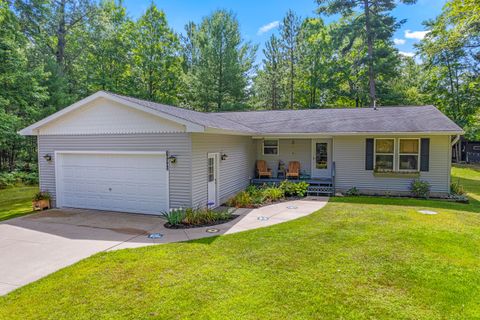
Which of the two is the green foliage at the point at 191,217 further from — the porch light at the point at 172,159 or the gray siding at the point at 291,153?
the gray siding at the point at 291,153

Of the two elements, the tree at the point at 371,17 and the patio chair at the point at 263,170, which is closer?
the patio chair at the point at 263,170

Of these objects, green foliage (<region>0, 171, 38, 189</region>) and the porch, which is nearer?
the porch

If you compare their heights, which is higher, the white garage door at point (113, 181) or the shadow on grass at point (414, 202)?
the white garage door at point (113, 181)

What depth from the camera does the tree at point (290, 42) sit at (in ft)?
86.4

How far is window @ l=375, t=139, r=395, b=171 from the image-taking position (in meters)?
11.8

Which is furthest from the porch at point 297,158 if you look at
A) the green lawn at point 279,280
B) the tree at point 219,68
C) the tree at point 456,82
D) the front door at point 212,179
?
the tree at point 456,82

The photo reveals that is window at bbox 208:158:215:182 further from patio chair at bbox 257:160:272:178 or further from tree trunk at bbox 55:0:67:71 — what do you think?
tree trunk at bbox 55:0:67:71

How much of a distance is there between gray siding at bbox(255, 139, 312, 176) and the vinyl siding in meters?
1.61

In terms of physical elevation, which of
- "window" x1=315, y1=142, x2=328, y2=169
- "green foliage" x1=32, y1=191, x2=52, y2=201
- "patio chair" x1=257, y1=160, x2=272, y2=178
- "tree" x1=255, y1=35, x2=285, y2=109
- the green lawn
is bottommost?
the green lawn

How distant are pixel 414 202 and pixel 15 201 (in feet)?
50.6

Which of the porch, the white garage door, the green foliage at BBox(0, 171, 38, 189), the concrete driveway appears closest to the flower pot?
the white garage door

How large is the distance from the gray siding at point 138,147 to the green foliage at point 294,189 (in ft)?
15.8

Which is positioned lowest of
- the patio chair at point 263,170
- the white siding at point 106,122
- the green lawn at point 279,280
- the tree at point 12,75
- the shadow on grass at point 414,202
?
the green lawn at point 279,280

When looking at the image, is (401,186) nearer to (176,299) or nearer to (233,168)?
(233,168)
